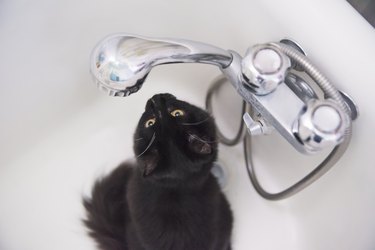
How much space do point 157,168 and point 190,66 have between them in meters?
0.39

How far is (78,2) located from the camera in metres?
0.78

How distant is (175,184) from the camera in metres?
0.66

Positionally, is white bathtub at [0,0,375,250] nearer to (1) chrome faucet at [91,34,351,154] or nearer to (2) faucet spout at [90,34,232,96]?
(1) chrome faucet at [91,34,351,154]

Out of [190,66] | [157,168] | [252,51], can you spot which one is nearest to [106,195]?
[157,168]

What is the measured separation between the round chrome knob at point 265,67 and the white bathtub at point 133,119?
15 centimetres

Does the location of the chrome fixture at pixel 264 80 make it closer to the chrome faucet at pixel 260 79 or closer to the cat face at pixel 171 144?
the chrome faucet at pixel 260 79

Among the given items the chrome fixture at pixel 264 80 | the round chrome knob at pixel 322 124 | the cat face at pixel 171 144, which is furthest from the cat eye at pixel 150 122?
the round chrome knob at pixel 322 124

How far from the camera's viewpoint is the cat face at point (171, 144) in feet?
2.06

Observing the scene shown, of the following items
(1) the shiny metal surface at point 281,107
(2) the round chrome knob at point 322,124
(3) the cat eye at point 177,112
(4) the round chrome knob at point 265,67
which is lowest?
(2) the round chrome knob at point 322,124

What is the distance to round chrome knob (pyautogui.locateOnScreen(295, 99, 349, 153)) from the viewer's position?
420mm

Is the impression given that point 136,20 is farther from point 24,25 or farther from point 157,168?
point 157,168

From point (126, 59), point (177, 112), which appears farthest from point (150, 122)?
point (126, 59)

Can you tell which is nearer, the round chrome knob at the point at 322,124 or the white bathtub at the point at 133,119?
the round chrome knob at the point at 322,124

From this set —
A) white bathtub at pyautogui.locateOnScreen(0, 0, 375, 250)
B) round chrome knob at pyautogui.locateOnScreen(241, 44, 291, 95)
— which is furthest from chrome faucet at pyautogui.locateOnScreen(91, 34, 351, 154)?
white bathtub at pyautogui.locateOnScreen(0, 0, 375, 250)
